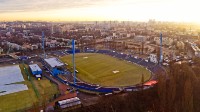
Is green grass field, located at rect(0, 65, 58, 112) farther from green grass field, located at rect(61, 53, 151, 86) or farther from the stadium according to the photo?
green grass field, located at rect(61, 53, 151, 86)

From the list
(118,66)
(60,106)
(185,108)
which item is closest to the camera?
(185,108)

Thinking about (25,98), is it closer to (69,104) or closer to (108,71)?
(69,104)

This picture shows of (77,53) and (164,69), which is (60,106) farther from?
(77,53)

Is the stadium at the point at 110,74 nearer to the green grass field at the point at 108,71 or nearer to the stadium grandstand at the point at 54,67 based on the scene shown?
the green grass field at the point at 108,71

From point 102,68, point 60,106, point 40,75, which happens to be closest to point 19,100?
point 60,106

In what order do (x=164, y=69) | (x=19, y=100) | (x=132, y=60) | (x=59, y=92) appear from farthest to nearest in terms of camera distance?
(x=132, y=60) → (x=164, y=69) → (x=59, y=92) → (x=19, y=100)

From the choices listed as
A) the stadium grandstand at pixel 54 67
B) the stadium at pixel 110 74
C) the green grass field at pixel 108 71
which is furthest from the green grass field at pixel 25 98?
the green grass field at pixel 108 71
